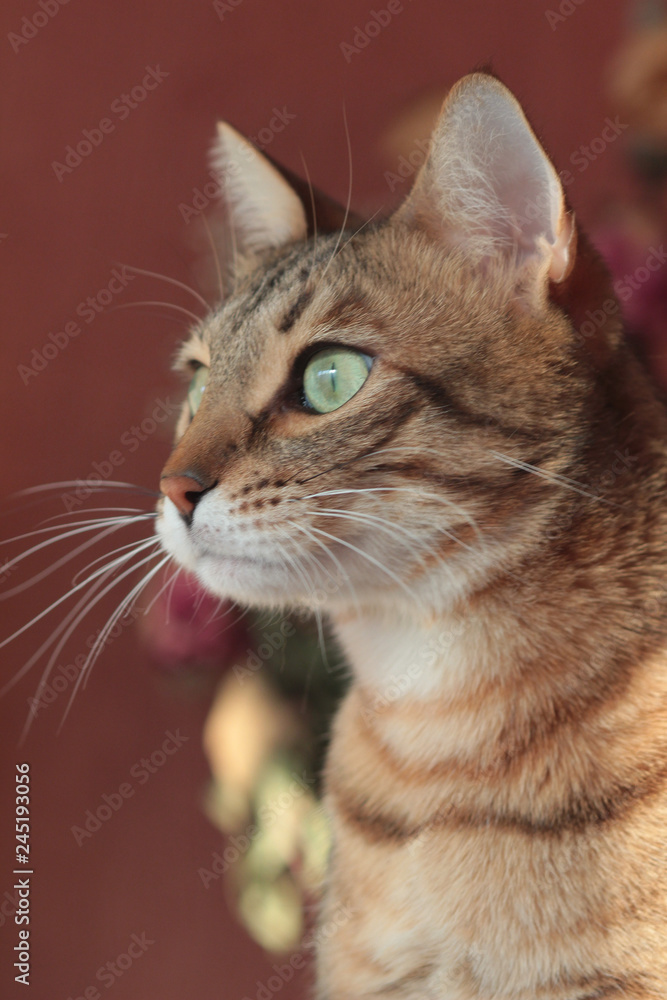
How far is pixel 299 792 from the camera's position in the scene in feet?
2.84

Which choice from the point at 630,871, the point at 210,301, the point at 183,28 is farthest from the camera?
the point at 183,28

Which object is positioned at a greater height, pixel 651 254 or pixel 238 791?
pixel 651 254

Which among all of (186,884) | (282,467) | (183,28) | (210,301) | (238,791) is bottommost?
(186,884)

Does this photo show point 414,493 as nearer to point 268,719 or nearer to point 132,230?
point 268,719

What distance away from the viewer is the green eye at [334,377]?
1.70 ft

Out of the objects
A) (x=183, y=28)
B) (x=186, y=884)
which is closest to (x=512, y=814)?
(x=186, y=884)

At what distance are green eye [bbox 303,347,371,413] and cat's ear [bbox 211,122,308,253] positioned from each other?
9.2 inches

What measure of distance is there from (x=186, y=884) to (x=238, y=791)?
0.31 m

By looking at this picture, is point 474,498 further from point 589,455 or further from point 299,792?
point 299,792

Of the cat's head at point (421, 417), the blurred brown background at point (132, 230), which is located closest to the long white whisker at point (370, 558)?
the cat's head at point (421, 417)

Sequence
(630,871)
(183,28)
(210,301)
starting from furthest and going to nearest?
(183,28)
(210,301)
(630,871)

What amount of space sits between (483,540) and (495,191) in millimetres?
206

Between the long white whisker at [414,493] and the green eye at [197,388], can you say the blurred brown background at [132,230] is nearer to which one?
the green eye at [197,388]

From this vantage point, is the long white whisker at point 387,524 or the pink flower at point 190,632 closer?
the long white whisker at point 387,524
